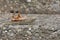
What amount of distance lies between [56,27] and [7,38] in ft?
2.46

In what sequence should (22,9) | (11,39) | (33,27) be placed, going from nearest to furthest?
(11,39) → (33,27) → (22,9)

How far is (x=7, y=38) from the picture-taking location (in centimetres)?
229

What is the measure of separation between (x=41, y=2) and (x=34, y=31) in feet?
5.56

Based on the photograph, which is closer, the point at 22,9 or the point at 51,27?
the point at 51,27

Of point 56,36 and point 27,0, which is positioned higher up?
point 27,0

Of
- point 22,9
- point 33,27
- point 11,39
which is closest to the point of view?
point 11,39

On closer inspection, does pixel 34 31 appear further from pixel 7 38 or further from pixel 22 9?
pixel 22 9

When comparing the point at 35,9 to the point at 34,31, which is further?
the point at 35,9

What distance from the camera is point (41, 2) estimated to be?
3955 millimetres

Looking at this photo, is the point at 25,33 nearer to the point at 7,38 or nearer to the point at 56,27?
the point at 7,38

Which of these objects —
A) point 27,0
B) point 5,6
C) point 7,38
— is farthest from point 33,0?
point 7,38

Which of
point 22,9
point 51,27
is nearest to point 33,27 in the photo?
point 51,27

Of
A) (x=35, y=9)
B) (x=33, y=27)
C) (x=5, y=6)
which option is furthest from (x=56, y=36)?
(x=5, y=6)

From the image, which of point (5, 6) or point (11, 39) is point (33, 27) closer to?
point (11, 39)
